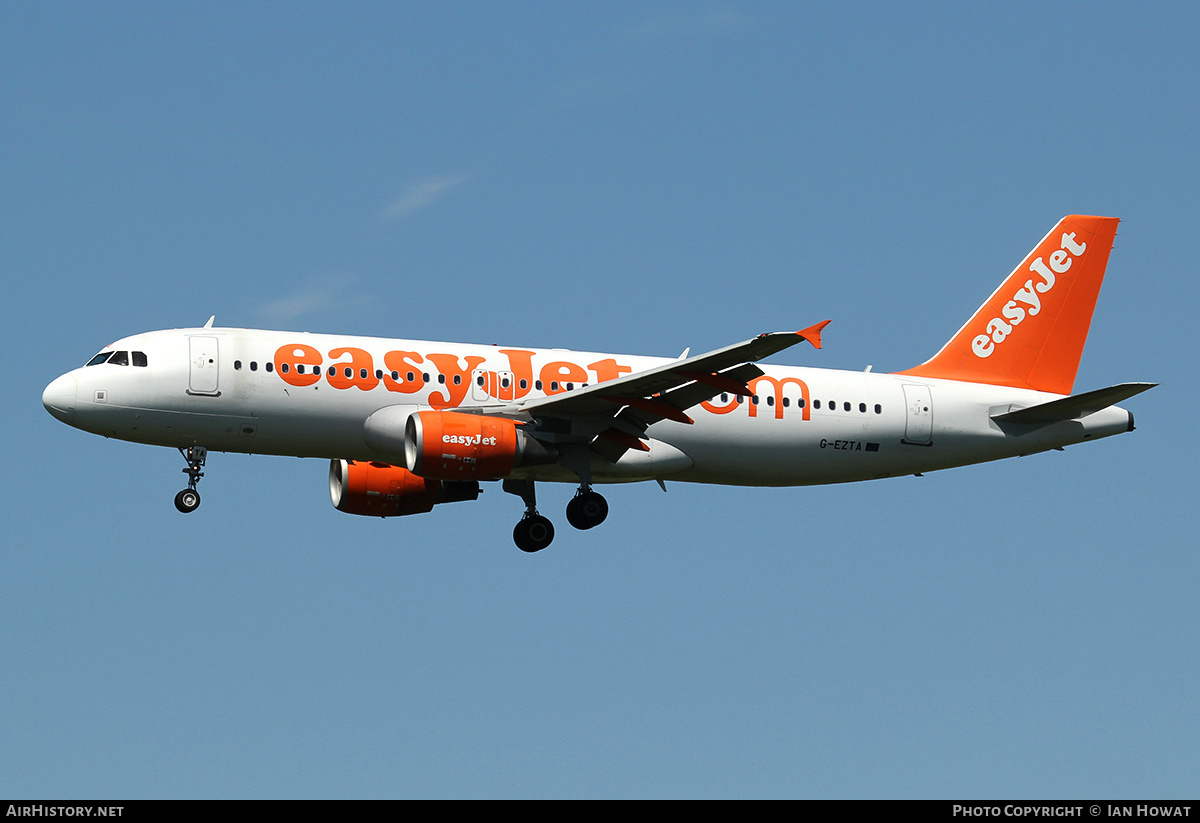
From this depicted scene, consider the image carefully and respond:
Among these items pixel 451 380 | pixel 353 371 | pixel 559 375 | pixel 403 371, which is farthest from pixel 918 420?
pixel 353 371

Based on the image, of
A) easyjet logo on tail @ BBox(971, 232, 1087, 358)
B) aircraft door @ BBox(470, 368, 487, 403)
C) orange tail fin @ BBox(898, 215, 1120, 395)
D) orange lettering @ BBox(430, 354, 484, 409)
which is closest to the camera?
orange lettering @ BBox(430, 354, 484, 409)

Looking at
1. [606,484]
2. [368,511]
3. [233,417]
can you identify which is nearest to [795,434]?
[606,484]

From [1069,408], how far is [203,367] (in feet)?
69.5

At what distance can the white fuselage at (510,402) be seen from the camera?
35188 millimetres

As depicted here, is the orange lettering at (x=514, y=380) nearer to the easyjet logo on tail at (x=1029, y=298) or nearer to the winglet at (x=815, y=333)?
the winglet at (x=815, y=333)

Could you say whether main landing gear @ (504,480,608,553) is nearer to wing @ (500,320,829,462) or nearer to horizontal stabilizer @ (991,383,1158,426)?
wing @ (500,320,829,462)

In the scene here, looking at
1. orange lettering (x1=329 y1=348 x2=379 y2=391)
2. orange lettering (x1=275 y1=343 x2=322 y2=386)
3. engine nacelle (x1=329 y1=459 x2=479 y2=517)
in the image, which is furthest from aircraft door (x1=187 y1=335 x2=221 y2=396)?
engine nacelle (x1=329 y1=459 x2=479 y2=517)

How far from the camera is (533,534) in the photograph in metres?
38.5

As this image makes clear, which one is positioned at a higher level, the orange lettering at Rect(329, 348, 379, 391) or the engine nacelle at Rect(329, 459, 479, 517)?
the orange lettering at Rect(329, 348, 379, 391)

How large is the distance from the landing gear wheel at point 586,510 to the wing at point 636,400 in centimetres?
106

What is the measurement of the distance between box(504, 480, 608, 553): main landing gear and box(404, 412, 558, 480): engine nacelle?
244cm

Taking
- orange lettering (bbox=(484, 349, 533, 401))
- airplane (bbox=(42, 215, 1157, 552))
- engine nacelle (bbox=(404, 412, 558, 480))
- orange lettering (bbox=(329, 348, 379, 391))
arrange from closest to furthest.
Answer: engine nacelle (bbox=(404, 412, 558, 480))
airplane (bbox=(42, 215, 1157, 552))
orange lettering (bbox=(329, 348, 379, 391))
orange lettering (bbox=(484, 349, 533, 401))

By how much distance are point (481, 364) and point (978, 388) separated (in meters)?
13.4

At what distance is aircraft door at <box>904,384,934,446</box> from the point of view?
39844 millimetres
